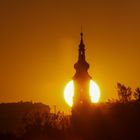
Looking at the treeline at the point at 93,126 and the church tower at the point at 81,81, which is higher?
the church tower at the point at 81,81

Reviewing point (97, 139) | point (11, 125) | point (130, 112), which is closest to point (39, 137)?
point (97, 139)

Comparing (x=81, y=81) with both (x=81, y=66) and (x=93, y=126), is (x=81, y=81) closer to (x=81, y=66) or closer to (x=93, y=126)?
(x=81, y=66)

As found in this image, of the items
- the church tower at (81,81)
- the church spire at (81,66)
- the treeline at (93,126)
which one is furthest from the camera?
the church spire at (81,66)

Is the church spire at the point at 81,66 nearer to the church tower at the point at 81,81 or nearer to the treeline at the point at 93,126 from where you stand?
the church tower at the point at 81,81

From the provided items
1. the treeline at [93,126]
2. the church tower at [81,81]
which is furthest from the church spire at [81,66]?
the treeline at [93,126]

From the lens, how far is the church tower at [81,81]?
78.2 metres

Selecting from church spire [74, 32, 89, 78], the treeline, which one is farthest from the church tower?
the treeline

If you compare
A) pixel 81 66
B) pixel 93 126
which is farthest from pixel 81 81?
pixel 93 126

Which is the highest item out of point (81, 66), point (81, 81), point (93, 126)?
point (81, 66)

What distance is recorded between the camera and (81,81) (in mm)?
78938

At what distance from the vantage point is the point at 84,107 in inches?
2982

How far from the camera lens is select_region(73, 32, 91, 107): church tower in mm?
78250

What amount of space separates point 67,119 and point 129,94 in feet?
64.5

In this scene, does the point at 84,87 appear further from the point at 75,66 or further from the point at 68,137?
the point at 68,137
